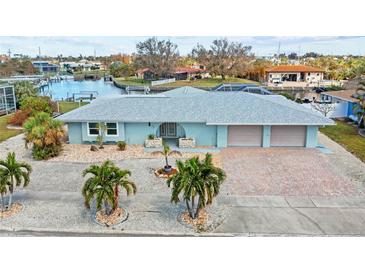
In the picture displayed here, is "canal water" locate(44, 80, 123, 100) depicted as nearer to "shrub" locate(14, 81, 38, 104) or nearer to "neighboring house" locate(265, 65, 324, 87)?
"shrub" locate(14, 81, 38, 104)

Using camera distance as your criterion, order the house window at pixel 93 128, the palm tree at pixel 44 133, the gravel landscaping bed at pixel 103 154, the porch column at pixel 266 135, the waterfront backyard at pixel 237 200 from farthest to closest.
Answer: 1. the house window at pixel 93 128
2. the porch column at pixel 266 135
3. the gravel landscaping bed at pixel 103 154
4. the palm tree at pixel 44 133
5. the waterfront backyard at pixel 237 200

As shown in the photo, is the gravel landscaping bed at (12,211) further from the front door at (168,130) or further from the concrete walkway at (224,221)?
the front door at (168,130)

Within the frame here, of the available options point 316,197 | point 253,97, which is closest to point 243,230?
point 316,197

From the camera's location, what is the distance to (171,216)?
11.5 m

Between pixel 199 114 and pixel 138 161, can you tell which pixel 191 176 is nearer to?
pixel 138 161

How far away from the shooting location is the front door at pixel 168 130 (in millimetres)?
22081

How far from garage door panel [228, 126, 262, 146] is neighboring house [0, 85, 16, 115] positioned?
2628 centimetres

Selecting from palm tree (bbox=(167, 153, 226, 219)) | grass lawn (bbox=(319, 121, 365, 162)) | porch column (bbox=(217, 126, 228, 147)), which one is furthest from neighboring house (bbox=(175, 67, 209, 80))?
palm tree (bbox=(167, 153, 226, 219))

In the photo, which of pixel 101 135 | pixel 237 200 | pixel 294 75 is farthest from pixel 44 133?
pixel 294 75

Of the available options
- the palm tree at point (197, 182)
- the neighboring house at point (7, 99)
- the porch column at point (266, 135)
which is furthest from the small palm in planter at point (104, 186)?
the neighboring house at point (7, 99)

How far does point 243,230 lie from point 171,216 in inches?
107

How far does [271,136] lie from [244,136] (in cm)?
184

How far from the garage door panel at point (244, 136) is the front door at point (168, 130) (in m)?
4.08

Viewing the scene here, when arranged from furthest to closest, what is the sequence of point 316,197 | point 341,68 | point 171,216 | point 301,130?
1. point 341,68
2. point 301,130
3. point 316,197
4. point 171,216
